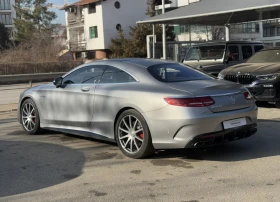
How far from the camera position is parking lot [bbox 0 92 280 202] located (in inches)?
176

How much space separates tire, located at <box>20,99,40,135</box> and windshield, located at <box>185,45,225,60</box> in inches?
300

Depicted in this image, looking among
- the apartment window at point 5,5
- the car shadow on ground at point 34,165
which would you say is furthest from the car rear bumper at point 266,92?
the apartment window at point 5,5

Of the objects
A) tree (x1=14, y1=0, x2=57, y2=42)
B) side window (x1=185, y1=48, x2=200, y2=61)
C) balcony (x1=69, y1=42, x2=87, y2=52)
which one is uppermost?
tree (x1=14, y1=0, x2=57, y2=42)

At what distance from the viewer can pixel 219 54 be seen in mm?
13664

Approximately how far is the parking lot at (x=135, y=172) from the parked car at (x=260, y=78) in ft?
8.99

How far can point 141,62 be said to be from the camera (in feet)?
21.2

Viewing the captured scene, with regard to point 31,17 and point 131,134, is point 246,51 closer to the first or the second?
point 131,134

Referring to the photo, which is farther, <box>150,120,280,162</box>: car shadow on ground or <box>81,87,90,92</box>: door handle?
<box>81,87,90,92</box>: door handle

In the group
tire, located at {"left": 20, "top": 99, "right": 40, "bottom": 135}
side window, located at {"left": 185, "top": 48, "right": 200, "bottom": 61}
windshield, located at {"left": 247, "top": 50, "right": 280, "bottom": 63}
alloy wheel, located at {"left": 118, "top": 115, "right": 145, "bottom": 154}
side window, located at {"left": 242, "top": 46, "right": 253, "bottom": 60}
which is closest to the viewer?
alloy wheel, located at {"left": 118, "top": 115, "right": 145, "bottom": 154}

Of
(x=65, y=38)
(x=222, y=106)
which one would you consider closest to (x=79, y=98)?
(x=222, y=106)

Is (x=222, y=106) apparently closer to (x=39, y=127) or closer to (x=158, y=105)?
(x=158, y=105)

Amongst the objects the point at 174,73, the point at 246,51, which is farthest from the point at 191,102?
the point at 246,51

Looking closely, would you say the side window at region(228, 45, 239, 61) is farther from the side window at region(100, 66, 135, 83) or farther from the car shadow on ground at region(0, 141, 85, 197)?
the car shadow on ground at region(0, 141, 85, 197)

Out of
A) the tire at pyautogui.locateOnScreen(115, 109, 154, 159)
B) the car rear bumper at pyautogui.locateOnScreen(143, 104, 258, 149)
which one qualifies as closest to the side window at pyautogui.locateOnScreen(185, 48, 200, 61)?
the tire at pyautogui.locateOnScreen(115, 109, 154, 159)
